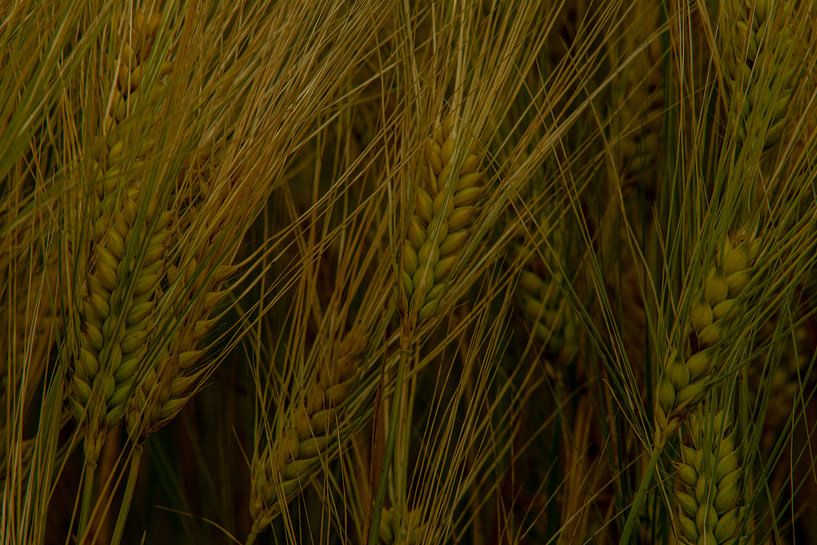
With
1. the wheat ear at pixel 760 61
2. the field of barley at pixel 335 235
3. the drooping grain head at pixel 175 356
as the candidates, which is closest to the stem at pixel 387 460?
the field of barley at pixel 335 235

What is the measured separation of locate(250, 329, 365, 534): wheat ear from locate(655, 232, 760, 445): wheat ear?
250 millimetres

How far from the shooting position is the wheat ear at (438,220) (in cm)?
74

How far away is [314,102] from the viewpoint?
0.76 meters

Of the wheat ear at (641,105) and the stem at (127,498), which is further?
the wheat ear at (641,105)

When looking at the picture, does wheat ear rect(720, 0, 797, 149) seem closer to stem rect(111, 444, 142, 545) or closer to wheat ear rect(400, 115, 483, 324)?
wheat ear rect(400, 115, 483, 324)

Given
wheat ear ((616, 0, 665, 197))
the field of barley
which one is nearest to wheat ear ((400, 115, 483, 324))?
the field of barley

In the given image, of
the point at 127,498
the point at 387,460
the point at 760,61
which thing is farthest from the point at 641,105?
the point at 127,498

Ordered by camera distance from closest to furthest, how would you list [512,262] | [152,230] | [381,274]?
[152,230] < [381,274] < [512,262]

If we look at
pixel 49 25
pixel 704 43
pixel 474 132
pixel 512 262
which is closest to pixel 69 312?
pixel 49 25

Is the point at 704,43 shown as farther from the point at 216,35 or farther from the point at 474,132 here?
the point at 216,35

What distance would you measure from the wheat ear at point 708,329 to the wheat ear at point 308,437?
0.82 ft

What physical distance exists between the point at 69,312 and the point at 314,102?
239mm

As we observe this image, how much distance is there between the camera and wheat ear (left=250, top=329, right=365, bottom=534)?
0.80 m

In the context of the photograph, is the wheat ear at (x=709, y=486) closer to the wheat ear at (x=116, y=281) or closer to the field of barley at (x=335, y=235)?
the field of barley at (x=335, y=235)
